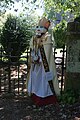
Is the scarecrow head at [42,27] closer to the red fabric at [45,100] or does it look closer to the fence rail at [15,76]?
the fence rail at [15,76]

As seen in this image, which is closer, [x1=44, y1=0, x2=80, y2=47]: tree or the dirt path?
the dirt path

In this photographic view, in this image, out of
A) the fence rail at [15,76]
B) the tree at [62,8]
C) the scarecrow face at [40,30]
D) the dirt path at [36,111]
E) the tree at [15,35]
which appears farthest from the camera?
the tree at [15,35]

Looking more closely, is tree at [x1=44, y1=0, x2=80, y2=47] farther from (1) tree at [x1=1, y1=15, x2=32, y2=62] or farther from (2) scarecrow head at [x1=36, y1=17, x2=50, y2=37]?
(2) scarecrow head at [x1=36, y1=17, x2=50, y2=37]

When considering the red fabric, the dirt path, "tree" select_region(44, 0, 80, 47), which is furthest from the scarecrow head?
"tree" select_region(44, 0, 80, 47)

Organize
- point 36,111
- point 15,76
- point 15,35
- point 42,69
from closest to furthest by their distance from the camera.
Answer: point 36,111 → point 42,69 → point 15,76 → point 15,35

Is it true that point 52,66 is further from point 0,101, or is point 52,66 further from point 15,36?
point 15,36

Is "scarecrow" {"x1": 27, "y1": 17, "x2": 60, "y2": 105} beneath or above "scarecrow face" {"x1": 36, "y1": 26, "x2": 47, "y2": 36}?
beneath

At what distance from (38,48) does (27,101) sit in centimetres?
112

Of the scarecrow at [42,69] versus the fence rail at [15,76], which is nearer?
the scarecrow at [42,69]

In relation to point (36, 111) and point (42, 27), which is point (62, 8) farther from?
point (36, 111)

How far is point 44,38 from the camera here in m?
4.64

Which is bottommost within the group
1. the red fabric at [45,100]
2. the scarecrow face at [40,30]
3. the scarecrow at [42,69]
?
the red fabric at [45,100]

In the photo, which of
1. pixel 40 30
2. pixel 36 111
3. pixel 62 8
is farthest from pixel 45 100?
pixel 62 8

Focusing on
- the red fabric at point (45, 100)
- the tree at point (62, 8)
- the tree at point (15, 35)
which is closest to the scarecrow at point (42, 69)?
the red fabric at point (45, 100)
